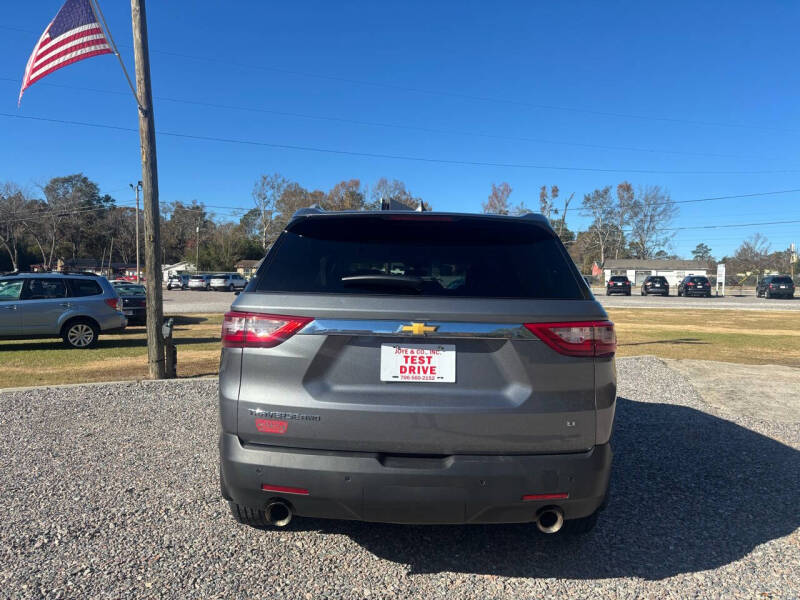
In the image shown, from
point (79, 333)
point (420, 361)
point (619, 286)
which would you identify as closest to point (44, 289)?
point (79, 333)

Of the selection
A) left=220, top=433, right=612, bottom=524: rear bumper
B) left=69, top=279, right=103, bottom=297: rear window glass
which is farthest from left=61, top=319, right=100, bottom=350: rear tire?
left=220, top=433, right=612, bottom=524: rear bumper

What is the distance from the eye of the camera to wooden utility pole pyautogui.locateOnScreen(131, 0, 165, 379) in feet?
25.7

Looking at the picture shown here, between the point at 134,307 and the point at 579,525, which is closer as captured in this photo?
the point at 579,525

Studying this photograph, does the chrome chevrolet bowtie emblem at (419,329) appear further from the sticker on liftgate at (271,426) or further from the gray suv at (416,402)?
the sticker on liftgate at (271,426)

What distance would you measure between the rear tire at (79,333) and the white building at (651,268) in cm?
7800

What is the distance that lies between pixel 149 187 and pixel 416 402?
6.88 meters

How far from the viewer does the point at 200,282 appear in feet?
178

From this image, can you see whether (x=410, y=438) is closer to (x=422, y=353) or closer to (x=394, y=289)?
(x=422, y=353)

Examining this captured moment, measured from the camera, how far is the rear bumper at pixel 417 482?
248cm

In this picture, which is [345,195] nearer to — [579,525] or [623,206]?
[623,206]

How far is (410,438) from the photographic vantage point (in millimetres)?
2473

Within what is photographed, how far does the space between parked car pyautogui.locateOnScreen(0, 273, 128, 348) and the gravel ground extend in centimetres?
802

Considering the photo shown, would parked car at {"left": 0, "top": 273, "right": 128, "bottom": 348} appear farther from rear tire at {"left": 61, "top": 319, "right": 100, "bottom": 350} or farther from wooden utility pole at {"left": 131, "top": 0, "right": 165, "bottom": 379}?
wooden utility pole at {"left": 131, "top": 0, "right": 165, "bottom": 379}

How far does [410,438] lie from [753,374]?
324 inches
